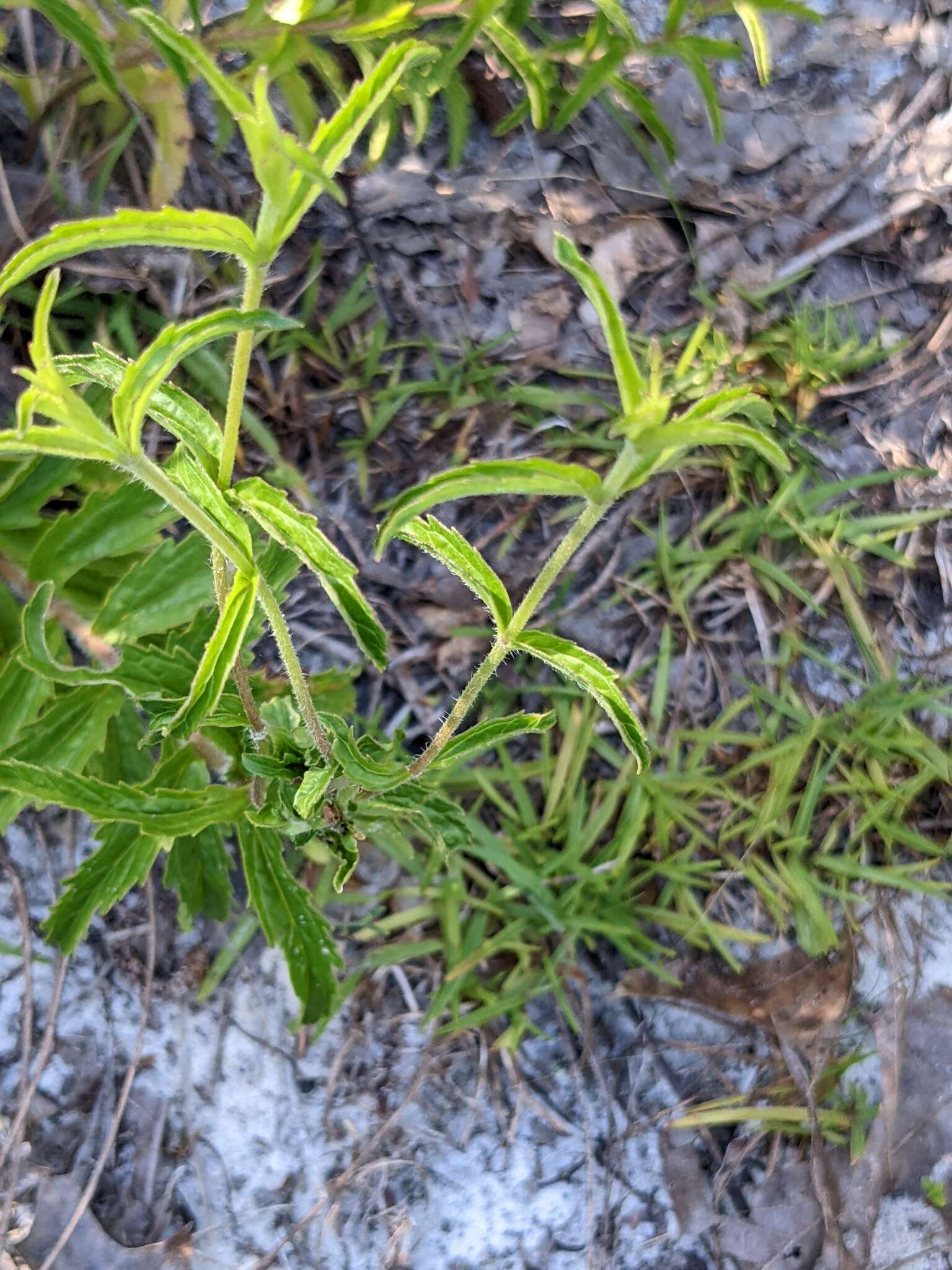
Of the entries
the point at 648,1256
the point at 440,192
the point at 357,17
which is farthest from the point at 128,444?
the point at 648,1256

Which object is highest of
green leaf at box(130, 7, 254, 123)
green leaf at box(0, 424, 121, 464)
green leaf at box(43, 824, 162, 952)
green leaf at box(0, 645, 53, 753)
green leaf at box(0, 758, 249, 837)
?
green leaf at box(130, 7, 254, 123)

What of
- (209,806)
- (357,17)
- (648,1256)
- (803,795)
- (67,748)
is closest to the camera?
(209,806)

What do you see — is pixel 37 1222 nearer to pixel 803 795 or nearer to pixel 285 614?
pixel 285 614

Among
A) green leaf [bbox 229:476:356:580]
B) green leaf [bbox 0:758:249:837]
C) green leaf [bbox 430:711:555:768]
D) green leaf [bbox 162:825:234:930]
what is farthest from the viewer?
green leaf [bbox 162:825:234:930]

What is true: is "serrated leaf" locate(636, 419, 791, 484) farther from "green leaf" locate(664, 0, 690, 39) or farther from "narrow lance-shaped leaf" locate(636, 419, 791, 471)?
"green leaf" locate(664, 0, 690, 39)

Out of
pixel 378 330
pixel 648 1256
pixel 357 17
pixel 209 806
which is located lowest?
pixel 648 1256

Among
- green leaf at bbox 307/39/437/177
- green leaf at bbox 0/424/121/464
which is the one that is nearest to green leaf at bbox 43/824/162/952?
green leaf at bbox 0/424/121/464

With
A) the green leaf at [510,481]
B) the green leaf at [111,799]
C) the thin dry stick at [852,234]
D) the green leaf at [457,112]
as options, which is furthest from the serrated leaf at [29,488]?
the thin dry stick at [852,234]
